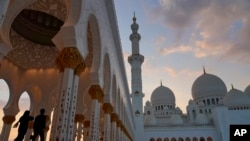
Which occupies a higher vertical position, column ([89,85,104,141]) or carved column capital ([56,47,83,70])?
carved column capital ([56,47,83,70])

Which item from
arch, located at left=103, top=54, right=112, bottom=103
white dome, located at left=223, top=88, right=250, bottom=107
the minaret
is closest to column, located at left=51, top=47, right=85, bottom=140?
arch, located at left=103, top=54, right=112, bottom=103

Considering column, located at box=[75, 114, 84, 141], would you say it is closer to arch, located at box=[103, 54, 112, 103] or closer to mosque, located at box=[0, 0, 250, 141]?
mosque, located at box=[0, 0, 250, 141]

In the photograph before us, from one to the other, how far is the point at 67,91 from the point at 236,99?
28.9 metres

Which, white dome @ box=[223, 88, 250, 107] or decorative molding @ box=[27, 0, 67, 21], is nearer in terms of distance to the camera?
decorative molding @ box=[27, 0, 67, 21]

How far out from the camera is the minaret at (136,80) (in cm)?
2691

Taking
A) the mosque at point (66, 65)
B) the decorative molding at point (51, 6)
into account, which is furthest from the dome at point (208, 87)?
the decorative molding at point (51, 6)

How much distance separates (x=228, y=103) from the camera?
2828cm

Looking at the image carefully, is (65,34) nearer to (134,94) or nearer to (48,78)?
(48,78)

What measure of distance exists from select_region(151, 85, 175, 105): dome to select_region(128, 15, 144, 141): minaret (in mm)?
7412

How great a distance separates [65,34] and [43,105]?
7.20 metres

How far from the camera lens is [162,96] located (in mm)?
34156

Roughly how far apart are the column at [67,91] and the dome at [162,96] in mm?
30360

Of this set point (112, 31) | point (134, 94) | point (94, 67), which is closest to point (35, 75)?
point (112, 31)

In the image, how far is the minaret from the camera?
26911mm
